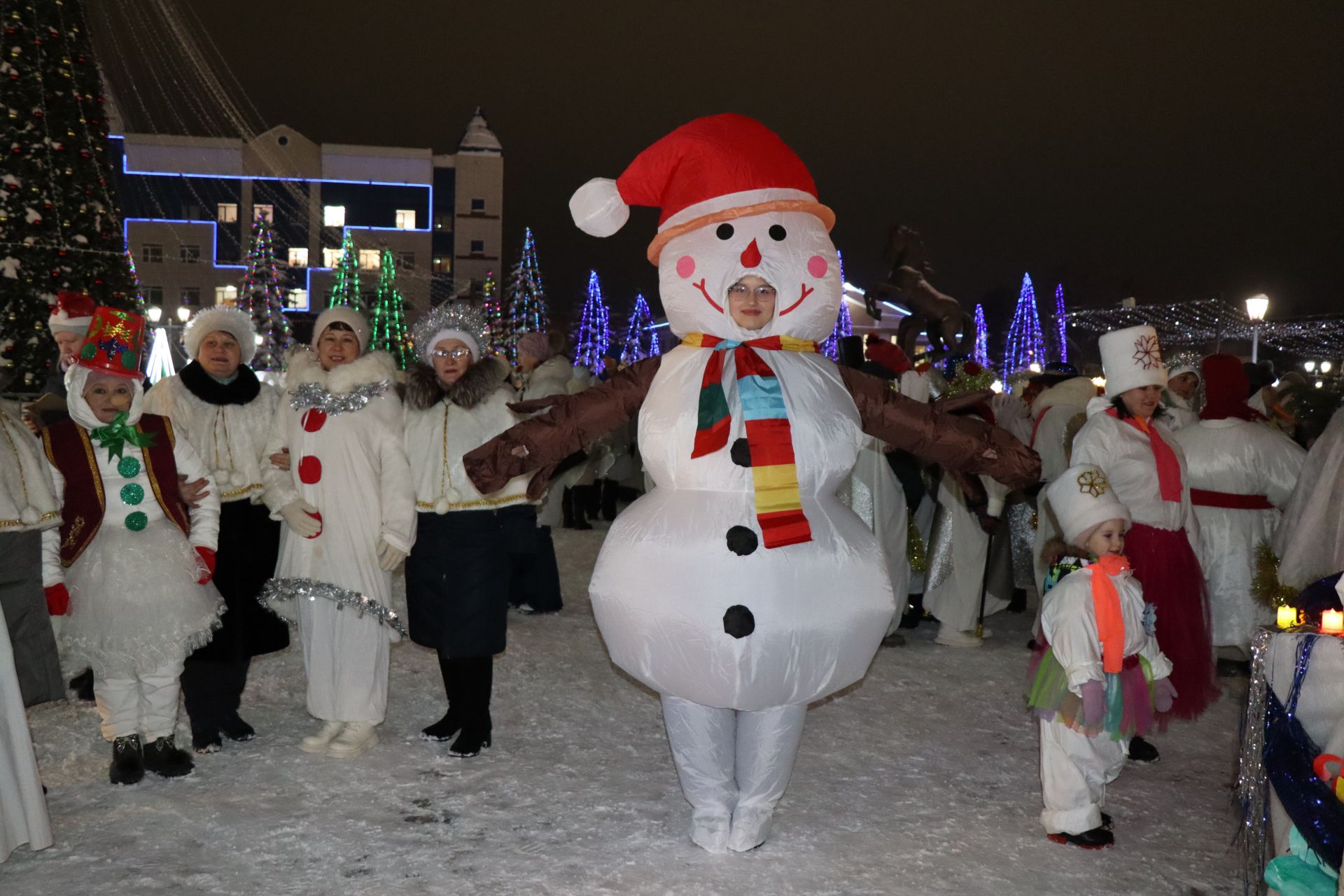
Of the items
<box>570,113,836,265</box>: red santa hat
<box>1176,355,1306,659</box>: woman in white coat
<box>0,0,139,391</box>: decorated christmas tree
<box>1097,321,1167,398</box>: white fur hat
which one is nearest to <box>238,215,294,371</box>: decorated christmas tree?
<box>0,0,139,391</box>: decorated christmas tree

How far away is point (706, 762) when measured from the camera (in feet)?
12.2

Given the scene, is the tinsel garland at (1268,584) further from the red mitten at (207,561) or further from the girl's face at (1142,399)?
the red mitten at (207,561)

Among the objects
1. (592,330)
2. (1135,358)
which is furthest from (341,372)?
(592,330)

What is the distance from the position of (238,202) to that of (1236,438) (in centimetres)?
4320

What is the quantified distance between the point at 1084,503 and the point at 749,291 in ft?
5.42

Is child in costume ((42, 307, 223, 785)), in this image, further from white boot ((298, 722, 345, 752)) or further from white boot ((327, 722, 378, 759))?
white boot ((327, 722, 378, 759))

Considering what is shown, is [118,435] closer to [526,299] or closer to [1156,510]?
[1156,510]

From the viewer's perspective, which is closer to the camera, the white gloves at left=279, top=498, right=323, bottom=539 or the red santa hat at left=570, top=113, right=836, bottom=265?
the red santa hat at left=570, top=113, right=836, bottom=265

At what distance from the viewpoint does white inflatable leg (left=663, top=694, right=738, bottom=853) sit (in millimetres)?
3703

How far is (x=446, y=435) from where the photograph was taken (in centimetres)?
487

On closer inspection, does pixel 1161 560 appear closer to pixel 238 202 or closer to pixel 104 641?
pixel 104 641

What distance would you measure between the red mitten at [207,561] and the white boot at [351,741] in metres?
0.90

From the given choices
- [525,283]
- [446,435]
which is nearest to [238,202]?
[525,283]

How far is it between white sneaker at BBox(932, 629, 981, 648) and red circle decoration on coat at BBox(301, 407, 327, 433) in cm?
437
